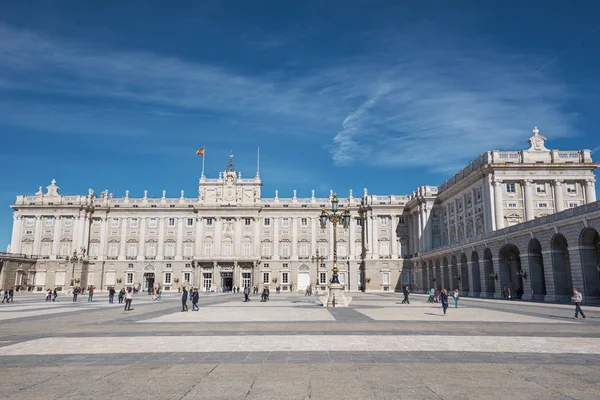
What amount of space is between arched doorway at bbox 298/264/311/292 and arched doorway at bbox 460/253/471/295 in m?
31.1

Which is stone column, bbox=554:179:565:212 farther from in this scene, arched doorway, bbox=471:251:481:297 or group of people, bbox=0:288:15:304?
group of people, bbox=0:288:15:304

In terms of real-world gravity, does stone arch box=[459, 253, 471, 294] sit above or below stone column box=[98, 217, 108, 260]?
below

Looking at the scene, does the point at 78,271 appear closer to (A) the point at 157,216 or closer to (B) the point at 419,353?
(A) the point at 157,216

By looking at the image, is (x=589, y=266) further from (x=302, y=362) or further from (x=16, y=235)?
(x=16, y=235)

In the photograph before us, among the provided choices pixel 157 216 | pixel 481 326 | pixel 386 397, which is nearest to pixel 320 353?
pixel 386 397

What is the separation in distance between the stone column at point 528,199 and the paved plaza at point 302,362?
37.2 m

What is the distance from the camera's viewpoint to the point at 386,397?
739 cm

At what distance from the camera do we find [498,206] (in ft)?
169

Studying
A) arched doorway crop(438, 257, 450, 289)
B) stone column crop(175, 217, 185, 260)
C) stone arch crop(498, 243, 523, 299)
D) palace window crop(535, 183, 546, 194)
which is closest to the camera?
stone arch crop(498, 243, 523, 299)

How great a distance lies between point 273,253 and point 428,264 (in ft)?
88.3

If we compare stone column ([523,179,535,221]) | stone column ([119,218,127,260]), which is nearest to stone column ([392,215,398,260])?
stone column ([523,179,535,221])

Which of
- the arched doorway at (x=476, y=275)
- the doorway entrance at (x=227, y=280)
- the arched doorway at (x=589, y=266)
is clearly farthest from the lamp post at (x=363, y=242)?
the arched doorway at (x=589, y=266)

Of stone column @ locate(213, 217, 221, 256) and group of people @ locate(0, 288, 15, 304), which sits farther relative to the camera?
stone column @ locate(213, 217, 221, 256)

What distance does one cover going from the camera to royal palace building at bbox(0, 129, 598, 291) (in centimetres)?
7844
